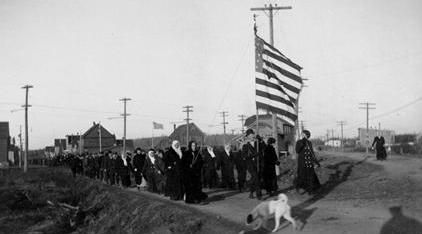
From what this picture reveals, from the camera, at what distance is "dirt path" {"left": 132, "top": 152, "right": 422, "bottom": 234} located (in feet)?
29.8

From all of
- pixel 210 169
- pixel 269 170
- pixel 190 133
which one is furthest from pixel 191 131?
Answer: pixel 269 170

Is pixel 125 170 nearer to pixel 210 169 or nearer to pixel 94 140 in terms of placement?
pixel 210 169

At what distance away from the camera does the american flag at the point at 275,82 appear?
52.7 feet

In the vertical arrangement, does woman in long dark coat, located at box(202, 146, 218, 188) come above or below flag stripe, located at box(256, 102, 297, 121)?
below

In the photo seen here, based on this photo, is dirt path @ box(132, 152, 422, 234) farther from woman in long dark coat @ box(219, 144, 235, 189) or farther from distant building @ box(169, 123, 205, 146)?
distant building @ box(169, 123, 205, 146)

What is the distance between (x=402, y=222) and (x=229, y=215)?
3959 millimetres

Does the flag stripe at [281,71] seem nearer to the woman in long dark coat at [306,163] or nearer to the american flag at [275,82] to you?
the american flag at [275,82]

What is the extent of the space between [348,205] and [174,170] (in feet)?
17.7

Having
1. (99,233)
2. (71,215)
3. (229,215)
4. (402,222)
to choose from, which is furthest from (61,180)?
(402,222)

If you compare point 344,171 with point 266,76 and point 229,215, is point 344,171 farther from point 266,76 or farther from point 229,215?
point 229,215

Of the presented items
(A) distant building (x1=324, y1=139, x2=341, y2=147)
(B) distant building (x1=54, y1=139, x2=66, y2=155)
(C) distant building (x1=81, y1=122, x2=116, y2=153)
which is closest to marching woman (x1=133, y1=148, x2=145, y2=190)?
(C) distant building (x1=81, y1=122, x2=116, y2=153)

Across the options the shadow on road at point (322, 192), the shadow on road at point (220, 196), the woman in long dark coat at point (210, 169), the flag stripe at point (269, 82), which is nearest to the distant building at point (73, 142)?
the woman in long dark coat at point (210, 169)

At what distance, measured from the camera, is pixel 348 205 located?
473 inches

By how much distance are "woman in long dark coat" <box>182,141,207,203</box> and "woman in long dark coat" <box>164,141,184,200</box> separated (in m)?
0.21
